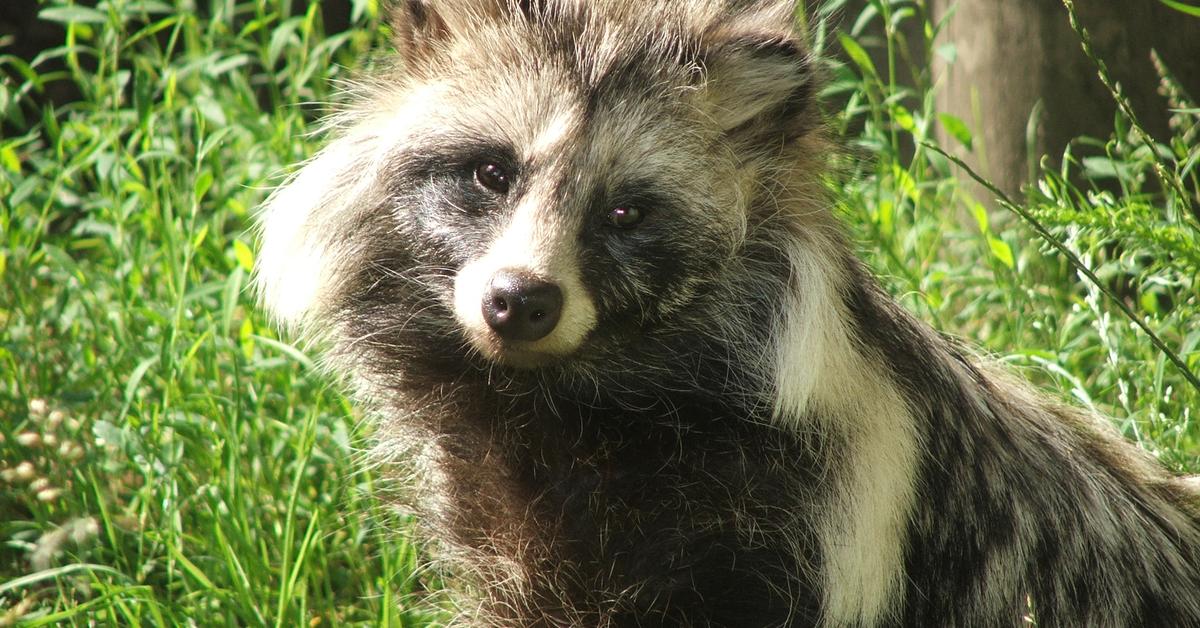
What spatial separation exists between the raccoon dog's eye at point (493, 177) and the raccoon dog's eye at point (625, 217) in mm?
290

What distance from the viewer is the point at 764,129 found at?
3775 millimetres

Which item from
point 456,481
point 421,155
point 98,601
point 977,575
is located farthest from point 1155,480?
point 98,601

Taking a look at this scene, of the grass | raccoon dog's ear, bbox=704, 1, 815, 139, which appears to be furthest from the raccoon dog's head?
the grass

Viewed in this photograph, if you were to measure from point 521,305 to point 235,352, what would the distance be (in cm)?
189

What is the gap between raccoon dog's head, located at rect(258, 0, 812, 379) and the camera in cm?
341

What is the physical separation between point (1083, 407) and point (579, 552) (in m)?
1.95

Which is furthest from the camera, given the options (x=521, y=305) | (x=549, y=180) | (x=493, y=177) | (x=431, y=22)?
(x=431, y=22)

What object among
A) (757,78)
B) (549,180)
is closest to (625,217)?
(549,180)

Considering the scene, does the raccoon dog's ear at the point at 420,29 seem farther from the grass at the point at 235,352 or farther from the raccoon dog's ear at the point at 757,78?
the raccoon dog's ear at the point at 757,78

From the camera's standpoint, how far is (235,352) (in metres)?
4.73

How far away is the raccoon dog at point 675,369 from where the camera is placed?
344 cm

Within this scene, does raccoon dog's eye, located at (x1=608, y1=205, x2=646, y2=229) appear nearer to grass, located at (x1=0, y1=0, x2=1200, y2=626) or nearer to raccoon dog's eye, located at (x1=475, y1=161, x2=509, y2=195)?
raccoon dog's eye, located at (x1=475, y1=161, x2=509, y2=195)

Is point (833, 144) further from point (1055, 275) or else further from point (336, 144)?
point (1055, 275)

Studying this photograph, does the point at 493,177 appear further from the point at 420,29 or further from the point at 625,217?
the point at 420,29
